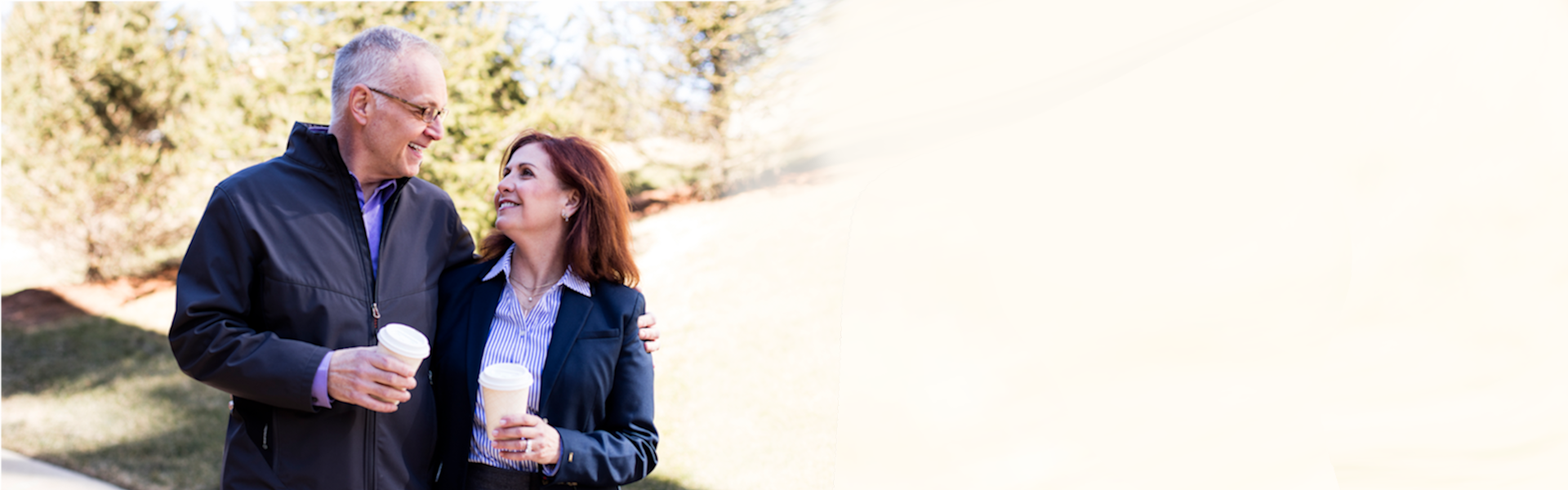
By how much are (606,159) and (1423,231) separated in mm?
2049

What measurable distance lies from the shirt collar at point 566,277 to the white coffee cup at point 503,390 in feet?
1.37

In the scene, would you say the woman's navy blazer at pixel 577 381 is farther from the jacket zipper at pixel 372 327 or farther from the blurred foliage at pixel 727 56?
the blurred foliage at pixel 727 56

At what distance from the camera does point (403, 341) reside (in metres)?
1.81

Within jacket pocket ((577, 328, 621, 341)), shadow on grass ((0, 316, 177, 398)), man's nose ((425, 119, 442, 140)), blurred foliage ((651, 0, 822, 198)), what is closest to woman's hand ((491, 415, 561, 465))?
jacket pocket ((577, 328, 621, 341))

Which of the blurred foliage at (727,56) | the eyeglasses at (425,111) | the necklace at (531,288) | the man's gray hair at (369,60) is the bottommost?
the necklace at (531,288)

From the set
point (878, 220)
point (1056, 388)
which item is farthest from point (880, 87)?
point (1056, 388)

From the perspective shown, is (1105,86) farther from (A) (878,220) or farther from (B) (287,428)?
(B) (287,428)

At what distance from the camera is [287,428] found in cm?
198

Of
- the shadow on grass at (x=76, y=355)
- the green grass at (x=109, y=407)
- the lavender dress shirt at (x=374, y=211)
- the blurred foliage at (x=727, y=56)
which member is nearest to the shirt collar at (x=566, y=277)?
the lavender dress shirt at (x=374, y=211)

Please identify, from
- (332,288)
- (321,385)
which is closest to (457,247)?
(332,288)

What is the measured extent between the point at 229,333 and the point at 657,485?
3407mm

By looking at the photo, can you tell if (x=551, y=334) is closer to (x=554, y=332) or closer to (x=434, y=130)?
(x=554, y=332)

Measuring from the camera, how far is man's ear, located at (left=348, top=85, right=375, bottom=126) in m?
2.18

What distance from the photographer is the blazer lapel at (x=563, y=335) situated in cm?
220
